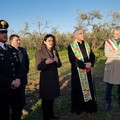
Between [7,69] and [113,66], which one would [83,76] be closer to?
[113,66]

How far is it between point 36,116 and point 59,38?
32.8 meters

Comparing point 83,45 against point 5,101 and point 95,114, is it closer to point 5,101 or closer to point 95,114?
point 95,114

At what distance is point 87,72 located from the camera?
5902mm

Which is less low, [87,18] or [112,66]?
[87,18]

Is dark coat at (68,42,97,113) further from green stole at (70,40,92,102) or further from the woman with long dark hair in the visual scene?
the woman with long dark hair

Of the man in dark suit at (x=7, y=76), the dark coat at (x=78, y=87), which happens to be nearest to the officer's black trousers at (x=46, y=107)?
the dark coat at (x=78, y=87)

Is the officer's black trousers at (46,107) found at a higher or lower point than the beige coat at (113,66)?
lower

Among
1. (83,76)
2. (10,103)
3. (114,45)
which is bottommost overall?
(10,103)

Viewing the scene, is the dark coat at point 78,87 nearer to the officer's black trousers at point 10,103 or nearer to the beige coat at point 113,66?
the beige coat at point 113,66

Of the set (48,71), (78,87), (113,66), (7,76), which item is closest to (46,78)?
(48,71)

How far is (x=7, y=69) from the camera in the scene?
13.3ft

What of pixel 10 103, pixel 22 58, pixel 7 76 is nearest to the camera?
pixel 7 76

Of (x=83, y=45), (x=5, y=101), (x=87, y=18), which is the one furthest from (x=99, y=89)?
(x=87, y=18)

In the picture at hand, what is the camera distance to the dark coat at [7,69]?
13.1 feet
